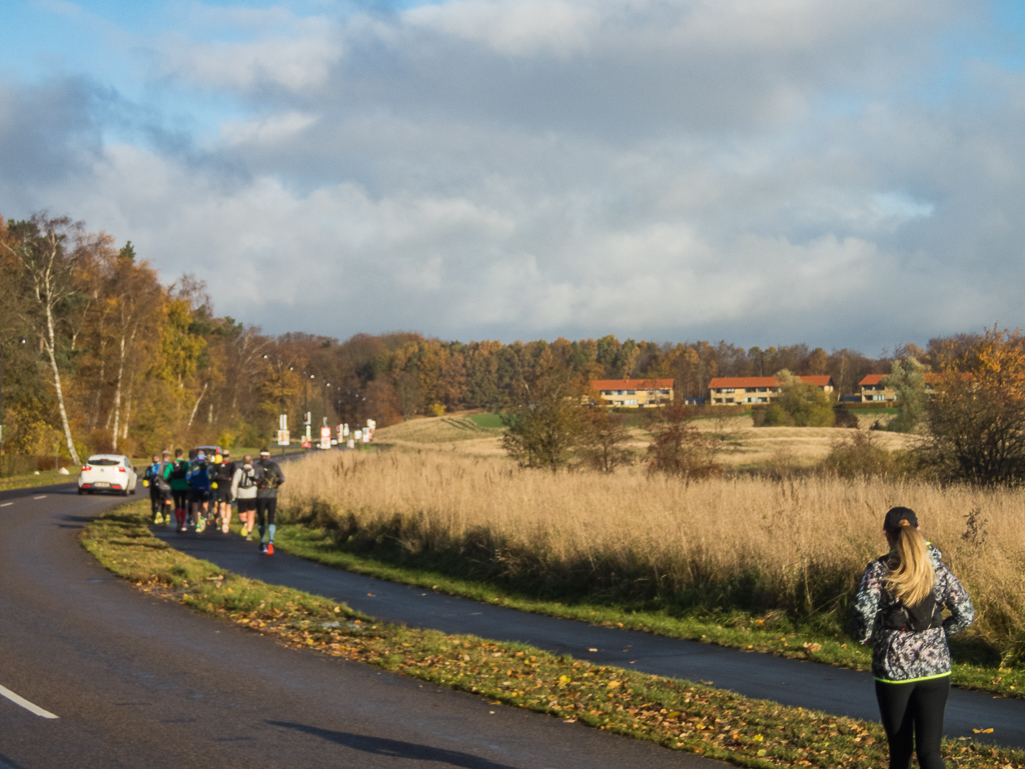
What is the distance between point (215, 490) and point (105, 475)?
14.5 meters

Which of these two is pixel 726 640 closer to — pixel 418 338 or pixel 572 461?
pixel 572 461

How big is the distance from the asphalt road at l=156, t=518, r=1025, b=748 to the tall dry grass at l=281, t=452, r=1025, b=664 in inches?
71.7

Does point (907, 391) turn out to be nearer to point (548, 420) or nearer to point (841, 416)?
point (841, 416)

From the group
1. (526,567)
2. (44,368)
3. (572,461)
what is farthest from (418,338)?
(526,567)

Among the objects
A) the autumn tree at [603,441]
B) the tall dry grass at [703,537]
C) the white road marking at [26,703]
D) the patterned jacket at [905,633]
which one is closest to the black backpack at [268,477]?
the tall dry grass at [703,537]

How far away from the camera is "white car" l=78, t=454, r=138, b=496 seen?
37.8m

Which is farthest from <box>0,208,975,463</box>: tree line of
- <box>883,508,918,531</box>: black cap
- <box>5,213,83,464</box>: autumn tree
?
<box>883,508,918,531</box>: black cap

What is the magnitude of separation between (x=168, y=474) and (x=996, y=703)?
2122cm

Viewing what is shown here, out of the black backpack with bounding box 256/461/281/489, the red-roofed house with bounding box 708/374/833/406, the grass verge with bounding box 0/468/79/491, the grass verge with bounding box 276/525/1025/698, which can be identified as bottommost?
the grass verge with bounding box 0/468/79/491

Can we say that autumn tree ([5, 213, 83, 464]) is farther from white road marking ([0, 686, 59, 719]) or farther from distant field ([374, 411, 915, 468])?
white road marking ([0, 686, 59, 719])

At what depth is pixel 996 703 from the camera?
8.73 metres

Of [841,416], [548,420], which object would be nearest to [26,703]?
[548,420]

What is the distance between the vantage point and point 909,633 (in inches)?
199

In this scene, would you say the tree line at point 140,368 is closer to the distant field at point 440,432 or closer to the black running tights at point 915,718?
the distant field at point 440,432
